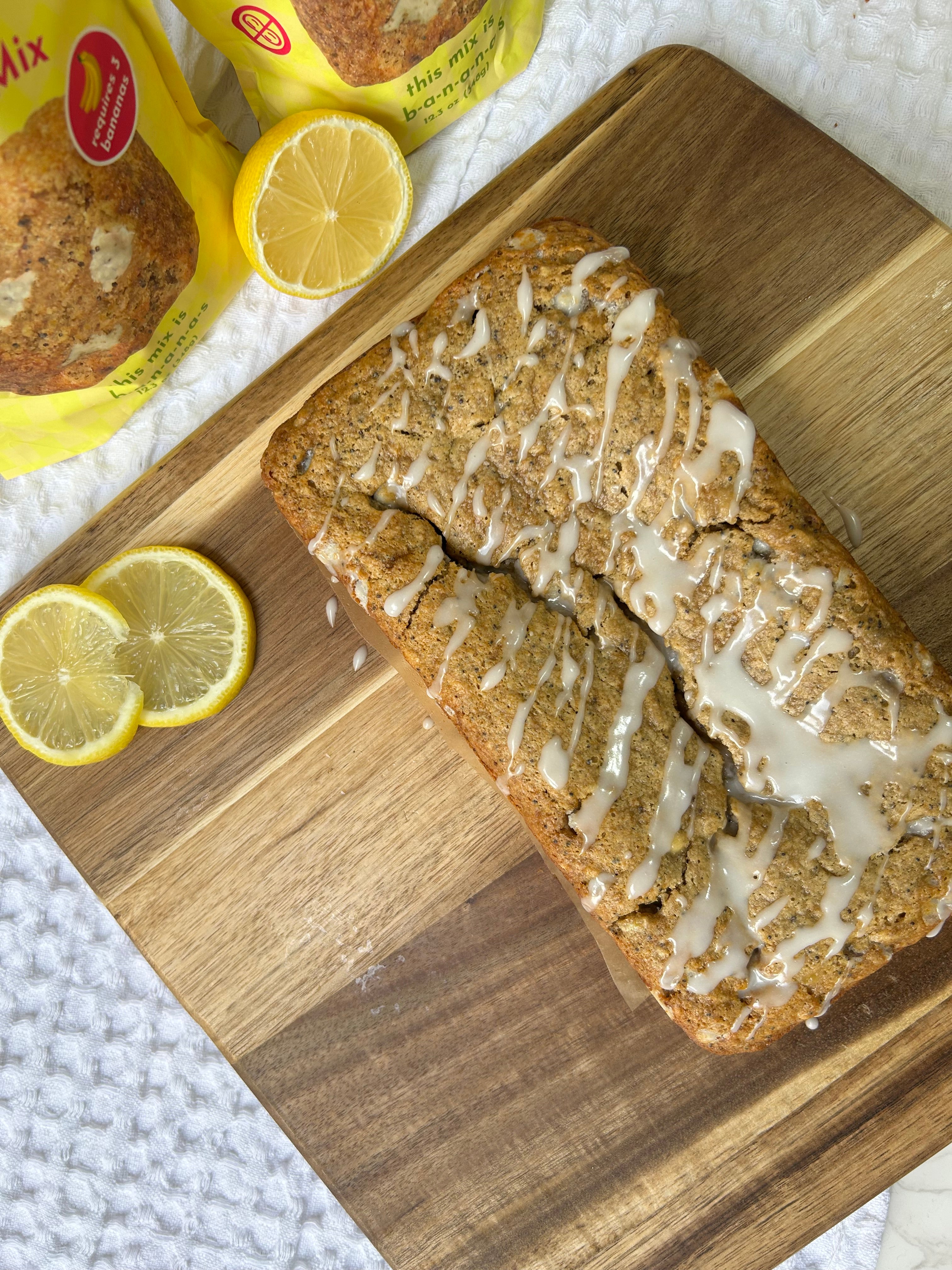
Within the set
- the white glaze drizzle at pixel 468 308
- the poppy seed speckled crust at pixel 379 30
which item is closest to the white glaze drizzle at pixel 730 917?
the white glaze drizzle at pixel 468 308

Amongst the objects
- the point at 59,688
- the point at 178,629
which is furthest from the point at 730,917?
the point at 59,688

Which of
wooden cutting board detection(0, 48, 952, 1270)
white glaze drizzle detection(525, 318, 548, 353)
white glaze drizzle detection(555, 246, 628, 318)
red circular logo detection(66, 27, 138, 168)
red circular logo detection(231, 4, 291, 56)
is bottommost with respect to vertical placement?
wooden cutting board detection(0, 48, 952, 1270)

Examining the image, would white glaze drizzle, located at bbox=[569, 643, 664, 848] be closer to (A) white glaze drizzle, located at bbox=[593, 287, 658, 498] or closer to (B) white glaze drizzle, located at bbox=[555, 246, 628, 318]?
(A) white glaze drizzle, located at bbox=[593, 287, 658, 498]

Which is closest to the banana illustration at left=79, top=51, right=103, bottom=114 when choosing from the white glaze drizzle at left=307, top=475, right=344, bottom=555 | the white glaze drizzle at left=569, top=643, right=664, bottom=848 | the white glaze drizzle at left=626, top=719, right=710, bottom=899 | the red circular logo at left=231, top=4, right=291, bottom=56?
the red circular logo at left=231, top=4, right=291, bottom=56

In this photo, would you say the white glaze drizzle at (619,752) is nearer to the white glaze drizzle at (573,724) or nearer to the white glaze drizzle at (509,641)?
the white glaze drizzle at (573,724)

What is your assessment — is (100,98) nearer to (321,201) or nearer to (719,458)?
(321,201)

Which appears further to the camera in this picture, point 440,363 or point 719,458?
point 440,363

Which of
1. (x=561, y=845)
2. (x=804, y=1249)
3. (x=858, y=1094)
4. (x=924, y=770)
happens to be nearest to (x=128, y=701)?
(x=561, y=845)
